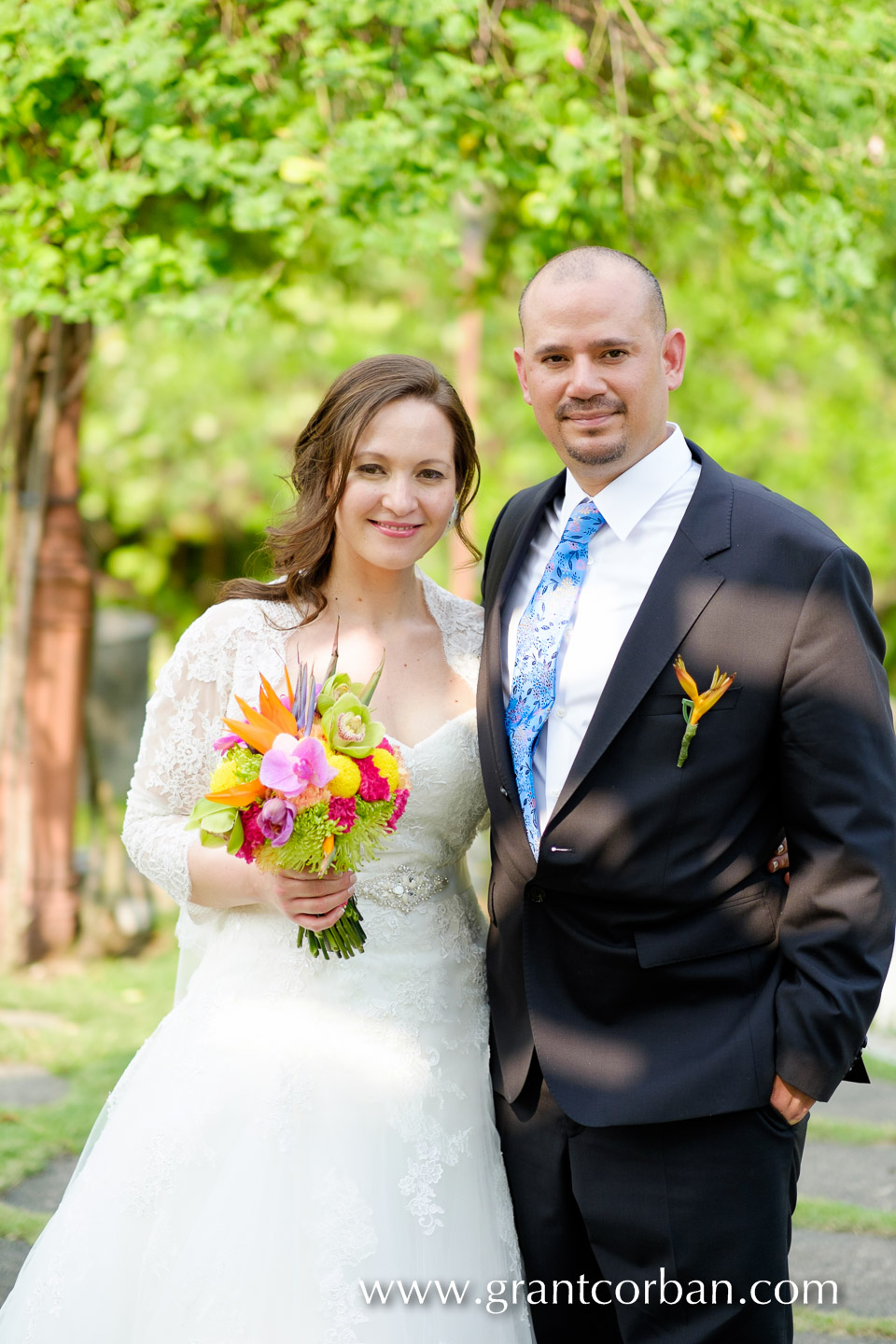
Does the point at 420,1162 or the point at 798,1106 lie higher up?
the point at 798,1106

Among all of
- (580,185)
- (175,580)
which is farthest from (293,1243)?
(175,580)

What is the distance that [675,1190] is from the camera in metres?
2.44

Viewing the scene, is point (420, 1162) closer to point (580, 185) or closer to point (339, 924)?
point (339, 924)

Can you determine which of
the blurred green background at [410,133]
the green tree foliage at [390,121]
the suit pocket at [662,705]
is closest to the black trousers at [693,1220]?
the suit pocket at [662,705]

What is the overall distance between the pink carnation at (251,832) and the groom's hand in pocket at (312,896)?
0.32 feet

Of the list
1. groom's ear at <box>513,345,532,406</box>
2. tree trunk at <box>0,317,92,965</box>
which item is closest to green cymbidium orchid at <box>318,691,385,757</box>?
groom's ear at <box>513,345,532,406</box>

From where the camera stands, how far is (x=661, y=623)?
2482 mm

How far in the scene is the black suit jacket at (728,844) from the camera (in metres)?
2.39

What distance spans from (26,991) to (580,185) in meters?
3.88

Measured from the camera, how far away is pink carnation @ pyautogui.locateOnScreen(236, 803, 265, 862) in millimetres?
2230

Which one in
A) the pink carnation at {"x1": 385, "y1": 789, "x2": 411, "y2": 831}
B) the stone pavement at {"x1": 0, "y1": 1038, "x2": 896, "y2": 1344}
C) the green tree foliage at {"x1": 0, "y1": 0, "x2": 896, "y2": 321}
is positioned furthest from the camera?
the green tree foliage at {"x1": 0, "y1": 0, "x2": 896, "y2": 321}

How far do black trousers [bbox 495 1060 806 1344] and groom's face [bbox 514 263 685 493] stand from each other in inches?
53.0

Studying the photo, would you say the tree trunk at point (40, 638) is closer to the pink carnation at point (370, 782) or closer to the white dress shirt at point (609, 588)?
the white dress shirt at point (609, 588)

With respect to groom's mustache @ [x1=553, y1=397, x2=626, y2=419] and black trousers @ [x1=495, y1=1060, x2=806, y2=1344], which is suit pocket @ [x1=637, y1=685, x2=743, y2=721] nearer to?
groom's mustache @ [x1=553, y1=397, x2=626, y2=419]
